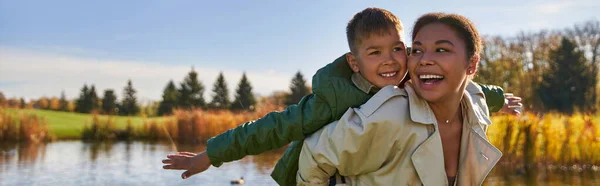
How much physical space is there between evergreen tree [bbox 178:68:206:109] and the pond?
1874 centimetres

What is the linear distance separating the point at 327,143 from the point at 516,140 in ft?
28.0

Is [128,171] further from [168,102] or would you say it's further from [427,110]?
[168,102]

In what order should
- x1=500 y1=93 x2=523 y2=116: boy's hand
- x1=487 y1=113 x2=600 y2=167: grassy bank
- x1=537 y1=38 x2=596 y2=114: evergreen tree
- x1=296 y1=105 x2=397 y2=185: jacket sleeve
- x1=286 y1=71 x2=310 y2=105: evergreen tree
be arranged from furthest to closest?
x1=286 y1=71 x2=310 y2=105: evergreen tree, x1=537 y1=38 x2=596 y2=114: evergreen tree, x1=487 y1=113 x2=600 y2=167: grassy bank, x1=500 y1=93 x2=523 y2=116: boy's hand, x1=296 y1=105 x2=397 y2=185: jacket sleeve

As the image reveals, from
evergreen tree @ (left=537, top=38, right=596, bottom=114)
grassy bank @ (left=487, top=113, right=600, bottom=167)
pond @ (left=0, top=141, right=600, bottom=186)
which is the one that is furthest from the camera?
evergreen tree @ (left=537, top=38, right=596, bottom=114)

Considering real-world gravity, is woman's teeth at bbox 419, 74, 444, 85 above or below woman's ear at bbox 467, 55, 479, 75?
below

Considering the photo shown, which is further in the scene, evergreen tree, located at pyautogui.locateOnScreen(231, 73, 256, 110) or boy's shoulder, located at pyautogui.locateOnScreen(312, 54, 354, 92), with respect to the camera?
evergreen tree, located at pyautogui.locateOnScreen(231, 73, 256, 110)

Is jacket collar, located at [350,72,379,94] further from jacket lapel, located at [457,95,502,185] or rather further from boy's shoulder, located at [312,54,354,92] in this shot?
jacket lapel, located at [457,95,502,185]

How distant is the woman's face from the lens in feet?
7.88

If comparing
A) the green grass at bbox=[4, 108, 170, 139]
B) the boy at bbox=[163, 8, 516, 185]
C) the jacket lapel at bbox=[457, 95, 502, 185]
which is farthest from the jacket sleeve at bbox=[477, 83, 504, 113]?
the green grass at bbox=[4, 108, 170, 139]

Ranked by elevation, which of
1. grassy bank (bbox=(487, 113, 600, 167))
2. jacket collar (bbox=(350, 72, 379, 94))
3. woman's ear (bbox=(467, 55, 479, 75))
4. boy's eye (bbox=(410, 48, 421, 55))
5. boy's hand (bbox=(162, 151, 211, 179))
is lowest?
grassy bank (bbox=(487, 113, 600, 167))

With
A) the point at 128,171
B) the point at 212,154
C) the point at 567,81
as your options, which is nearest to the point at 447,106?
the point at 212,154

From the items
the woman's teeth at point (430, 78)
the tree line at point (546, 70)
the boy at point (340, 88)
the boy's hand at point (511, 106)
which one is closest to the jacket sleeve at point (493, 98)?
the boy's hand at point (511, 106)

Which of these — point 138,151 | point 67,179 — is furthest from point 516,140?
point 138,151

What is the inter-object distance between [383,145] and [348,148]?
5.0 inches
